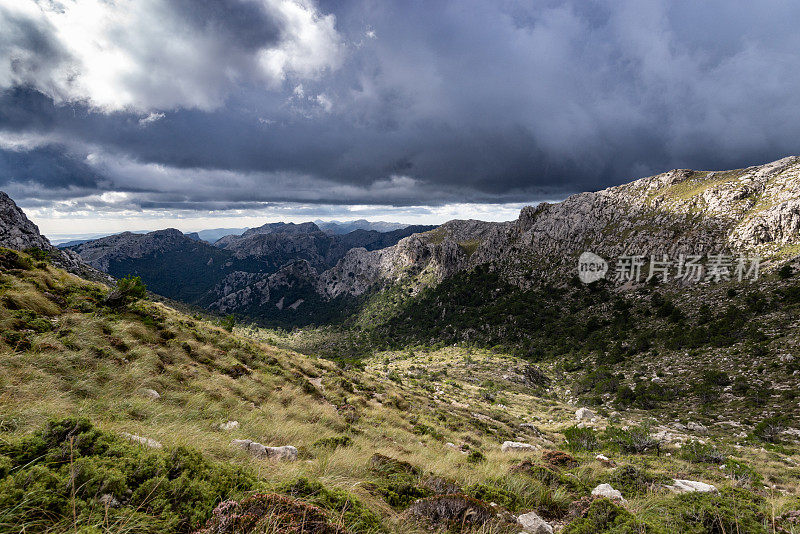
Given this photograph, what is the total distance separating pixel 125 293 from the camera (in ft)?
49.7

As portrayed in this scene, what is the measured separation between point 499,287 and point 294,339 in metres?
139

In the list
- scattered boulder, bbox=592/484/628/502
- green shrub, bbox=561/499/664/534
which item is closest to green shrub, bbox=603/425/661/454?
scattered boulder, bbox=592/484/628/502

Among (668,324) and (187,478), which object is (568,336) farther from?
(187,478)

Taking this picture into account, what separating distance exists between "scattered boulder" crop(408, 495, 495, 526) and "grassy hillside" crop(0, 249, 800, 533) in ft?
0.08

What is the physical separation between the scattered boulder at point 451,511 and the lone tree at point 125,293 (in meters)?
17.5

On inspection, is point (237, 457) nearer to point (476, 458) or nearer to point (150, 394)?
point (150, 394)

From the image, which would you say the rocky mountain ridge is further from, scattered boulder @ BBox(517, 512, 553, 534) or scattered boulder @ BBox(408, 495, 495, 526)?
scattered boulder @ BBox(408, 495, 495, 526)

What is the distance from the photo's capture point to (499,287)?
131500mm

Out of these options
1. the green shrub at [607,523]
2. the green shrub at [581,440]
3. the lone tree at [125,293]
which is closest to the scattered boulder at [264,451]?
the green shrub at [607,523]

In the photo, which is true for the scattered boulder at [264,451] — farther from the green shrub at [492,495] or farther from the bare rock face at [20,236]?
the bare rock face at [20,236]

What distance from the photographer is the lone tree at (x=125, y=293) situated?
1481cm

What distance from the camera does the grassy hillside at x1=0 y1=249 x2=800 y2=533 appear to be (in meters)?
3.40

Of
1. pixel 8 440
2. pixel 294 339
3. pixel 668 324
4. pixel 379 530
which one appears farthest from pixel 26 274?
pixel 294 339

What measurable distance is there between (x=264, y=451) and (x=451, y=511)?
4585 millimetres
